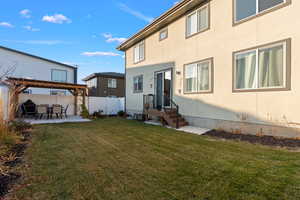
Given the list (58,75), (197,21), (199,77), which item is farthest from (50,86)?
(197,21)

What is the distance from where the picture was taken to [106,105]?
14.9 metres

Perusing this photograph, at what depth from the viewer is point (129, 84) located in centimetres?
1366

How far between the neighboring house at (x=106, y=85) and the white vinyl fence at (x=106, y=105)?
8.16 metres

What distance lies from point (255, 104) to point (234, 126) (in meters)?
1.18

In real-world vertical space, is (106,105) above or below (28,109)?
above

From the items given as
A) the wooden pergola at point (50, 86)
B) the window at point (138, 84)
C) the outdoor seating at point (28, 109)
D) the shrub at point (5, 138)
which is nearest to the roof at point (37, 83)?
the wooden pergola at point (50, 86)

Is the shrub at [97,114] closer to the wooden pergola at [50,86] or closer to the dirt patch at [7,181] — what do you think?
the wooden pergola at [50,86]

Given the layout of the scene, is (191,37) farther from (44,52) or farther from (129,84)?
(44,52)

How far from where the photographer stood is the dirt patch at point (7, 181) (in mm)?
2363

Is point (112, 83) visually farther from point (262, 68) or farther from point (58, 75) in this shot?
point (262, 68)

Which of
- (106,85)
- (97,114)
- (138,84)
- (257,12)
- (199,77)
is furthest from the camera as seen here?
(106,85)

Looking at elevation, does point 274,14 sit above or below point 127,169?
above

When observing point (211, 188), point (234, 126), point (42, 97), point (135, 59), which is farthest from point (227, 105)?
point (42, 97)

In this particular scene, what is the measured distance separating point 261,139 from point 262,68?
7.79ft
